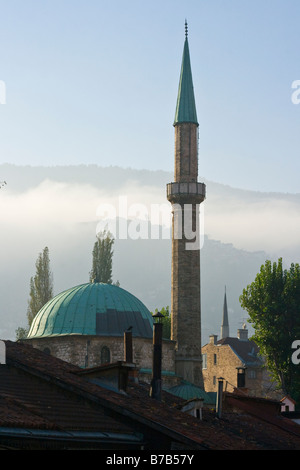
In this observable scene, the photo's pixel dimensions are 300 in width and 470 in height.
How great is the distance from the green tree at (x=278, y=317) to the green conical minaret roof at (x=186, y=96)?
10047 millimetres

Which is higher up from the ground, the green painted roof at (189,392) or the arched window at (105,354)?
the arched window at (105,354)

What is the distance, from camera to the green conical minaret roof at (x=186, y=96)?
4975 centimetres

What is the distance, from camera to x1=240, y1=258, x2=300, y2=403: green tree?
159 ft

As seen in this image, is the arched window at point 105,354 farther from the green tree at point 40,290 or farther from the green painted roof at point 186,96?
the green tree at point 40,290

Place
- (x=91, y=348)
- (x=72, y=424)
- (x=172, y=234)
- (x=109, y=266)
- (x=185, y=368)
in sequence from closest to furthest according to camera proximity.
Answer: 1. (x=72, y=424)
2. (x=91, y=348)
3. (x=185, y=368)
4. (x=172, y=234)
5. (x=109, y=266)

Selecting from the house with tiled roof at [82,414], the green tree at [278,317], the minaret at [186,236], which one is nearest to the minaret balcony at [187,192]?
the minaret at [186,236]

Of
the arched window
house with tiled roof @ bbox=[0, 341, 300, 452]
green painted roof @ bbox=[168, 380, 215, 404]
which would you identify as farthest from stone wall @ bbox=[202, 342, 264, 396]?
house with tiled roof @ bbox=[0, 341, 300, 452]

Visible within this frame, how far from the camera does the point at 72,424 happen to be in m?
19.1

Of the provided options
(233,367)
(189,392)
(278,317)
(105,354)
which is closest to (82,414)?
(105,354)

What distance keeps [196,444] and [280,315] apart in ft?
102

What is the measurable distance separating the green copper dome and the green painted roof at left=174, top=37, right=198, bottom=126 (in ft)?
36.2

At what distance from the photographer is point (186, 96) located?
50.1 m
